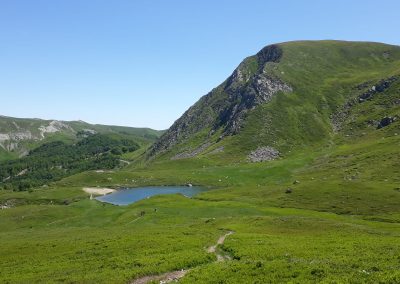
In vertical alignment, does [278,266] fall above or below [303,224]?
above

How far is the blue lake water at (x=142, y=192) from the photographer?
168 metres

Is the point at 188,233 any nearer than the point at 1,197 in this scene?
Yes

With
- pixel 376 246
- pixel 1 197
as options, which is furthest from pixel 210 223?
pixel 1 197

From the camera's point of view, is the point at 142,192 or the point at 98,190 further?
the point at 98,190

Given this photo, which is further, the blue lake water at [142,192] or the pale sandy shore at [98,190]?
the pale sandy shore at [98,190]

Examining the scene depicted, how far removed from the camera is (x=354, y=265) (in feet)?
107

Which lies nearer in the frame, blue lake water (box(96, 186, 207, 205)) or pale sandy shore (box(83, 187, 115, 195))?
blue lake water (box(96, 186, 207, 205))

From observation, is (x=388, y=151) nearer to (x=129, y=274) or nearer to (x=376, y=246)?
(x=376, y=246)

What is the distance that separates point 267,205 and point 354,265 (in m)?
81.1

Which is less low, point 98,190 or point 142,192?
point 98,190

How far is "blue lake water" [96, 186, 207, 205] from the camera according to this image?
16774 cm

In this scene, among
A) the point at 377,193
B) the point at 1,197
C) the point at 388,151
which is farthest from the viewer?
the point at 1,197

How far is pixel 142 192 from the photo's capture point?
183 meters

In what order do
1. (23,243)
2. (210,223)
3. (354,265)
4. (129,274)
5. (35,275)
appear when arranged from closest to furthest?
(354,265)
(129,274)
(35,275)
(23,243)
(210,223)
